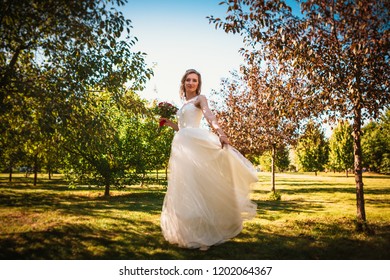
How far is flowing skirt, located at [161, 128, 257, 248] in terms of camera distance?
4.64 m

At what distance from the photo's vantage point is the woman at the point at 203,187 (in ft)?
15.2

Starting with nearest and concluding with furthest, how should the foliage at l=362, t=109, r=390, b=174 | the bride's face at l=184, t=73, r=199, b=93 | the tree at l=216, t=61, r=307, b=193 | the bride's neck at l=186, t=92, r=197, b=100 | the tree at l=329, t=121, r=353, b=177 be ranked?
1. the bride's face at l=184, t=73, r=199, b=93
2. the bride's neck at l=186, t=92, r=197, b=100
3. the tree at l=216, t=61, r=307, b=193
4. the tree at l=329, t=121, r=353, b=177
5. the foliage at l=362, t=109, r=390, b=174

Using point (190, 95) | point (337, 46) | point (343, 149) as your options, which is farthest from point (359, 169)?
point (343, 149)

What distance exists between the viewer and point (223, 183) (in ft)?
16.2

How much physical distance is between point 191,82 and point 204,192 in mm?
2469

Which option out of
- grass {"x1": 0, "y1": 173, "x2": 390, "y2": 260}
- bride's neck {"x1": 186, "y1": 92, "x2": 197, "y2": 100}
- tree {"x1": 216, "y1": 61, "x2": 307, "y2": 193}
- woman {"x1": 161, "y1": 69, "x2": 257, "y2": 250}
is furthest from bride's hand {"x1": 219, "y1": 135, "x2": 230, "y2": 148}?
tree {"x1": 216, "y1": 61, "x2": 307, "y2": 193}

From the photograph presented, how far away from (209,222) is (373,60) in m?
5.30

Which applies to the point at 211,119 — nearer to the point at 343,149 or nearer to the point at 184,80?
the point at 184,80

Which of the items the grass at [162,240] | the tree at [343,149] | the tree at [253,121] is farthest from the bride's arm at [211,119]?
the tree at [343,149]

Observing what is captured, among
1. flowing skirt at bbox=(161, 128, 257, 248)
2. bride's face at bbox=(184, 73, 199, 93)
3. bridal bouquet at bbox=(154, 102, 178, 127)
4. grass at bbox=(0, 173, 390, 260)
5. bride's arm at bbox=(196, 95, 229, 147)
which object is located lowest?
grass at bbox=(0, 173, 390, 260)

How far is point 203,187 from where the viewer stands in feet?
15.7

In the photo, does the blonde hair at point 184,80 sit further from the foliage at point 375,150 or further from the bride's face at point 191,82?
the foliage at point 375,150

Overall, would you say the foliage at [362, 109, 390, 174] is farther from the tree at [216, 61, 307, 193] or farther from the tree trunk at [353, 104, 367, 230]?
the tree trunk at [353, 104, 367, 230]
